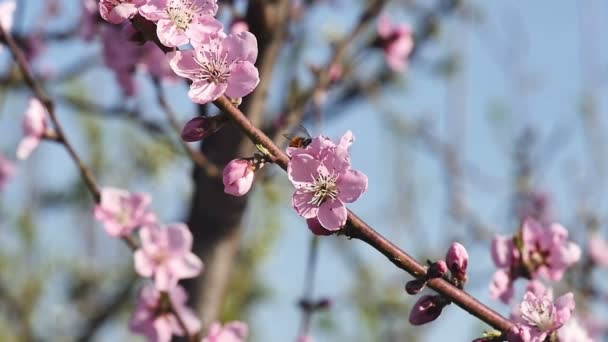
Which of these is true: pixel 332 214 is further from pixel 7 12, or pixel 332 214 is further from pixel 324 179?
pixel 7 12

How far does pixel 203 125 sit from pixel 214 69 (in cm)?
7

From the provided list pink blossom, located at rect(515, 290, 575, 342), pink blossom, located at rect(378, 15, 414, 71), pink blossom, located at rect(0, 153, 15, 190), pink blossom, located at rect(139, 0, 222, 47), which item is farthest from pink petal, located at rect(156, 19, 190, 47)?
pink blossom, located at rect(0, 153, 15, 190)

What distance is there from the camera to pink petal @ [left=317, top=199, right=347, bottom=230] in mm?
893

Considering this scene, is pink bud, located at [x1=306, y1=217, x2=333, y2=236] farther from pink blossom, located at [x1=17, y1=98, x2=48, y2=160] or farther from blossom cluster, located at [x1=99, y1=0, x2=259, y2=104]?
pink blossom, located at [x1=17, y1=98, x2=48, y2=160]

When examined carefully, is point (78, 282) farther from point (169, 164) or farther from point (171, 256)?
point (171, 256)

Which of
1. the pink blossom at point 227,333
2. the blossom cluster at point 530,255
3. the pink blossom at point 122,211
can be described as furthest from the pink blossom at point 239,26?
the blossom cluster at point 530,255

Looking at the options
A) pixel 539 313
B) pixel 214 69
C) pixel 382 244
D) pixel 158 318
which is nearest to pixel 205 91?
pixel 214 69

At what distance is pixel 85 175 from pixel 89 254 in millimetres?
4663

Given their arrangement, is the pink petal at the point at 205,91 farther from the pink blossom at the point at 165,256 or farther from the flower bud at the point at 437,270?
the pink blossom at the point at 165,256

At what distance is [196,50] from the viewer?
37.2 inches

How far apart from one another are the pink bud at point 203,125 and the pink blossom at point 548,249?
67cm

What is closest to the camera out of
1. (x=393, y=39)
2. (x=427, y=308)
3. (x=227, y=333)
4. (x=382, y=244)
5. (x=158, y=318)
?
(x=382, y=244)

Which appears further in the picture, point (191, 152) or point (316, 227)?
point (191, 152)

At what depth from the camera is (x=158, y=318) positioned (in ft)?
5.01
